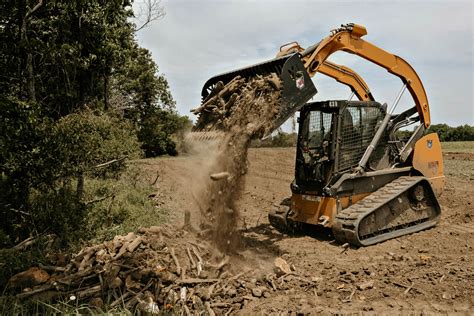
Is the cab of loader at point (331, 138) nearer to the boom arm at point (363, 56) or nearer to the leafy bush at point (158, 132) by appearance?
the boom arm at point (363, 56)

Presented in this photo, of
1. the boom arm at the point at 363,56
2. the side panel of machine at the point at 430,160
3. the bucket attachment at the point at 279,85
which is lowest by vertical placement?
the side panel of machine at the point at 430,160

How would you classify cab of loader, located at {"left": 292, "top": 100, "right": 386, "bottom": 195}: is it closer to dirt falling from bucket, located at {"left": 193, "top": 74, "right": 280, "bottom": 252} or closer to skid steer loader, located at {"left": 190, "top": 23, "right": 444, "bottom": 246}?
skid steer loader, located at {"left": 190, "top": 23, "right": 444, "bottom": 246}

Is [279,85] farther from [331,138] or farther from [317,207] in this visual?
[317,207]

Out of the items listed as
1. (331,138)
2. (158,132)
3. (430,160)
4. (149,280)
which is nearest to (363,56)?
(331,138)

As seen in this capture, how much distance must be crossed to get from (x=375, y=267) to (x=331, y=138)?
2354 millimetres

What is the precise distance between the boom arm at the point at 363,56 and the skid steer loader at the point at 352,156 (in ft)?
0.05

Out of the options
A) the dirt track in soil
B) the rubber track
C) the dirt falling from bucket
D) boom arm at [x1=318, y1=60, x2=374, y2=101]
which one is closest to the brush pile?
the dirt track in soil

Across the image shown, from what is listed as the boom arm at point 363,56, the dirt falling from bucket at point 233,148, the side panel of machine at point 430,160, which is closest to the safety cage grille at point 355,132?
the boom arm at point 363,56

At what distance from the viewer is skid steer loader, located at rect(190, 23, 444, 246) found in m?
6.75

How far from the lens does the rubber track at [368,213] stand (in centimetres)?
669

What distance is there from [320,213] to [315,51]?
2.69 metres

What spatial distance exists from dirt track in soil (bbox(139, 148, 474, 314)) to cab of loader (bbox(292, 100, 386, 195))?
1128 mm

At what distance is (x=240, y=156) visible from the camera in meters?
6.07

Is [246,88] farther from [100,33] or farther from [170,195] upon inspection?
[170,195]
